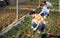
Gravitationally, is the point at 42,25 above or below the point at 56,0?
above

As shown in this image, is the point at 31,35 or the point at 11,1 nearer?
the point at 31,35

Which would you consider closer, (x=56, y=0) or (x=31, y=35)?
(x=31, y=35)

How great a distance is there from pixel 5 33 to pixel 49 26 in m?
1.67

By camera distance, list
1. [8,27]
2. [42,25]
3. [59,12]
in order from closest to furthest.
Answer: [42,25]
[8,27]
[59,12]

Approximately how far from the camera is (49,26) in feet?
24.1

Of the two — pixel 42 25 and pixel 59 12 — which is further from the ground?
pixel 42 25

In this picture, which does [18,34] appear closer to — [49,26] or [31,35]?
[31,35]

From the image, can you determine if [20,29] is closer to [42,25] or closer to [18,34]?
[18,34]

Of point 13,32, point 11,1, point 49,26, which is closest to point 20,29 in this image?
point 13,32

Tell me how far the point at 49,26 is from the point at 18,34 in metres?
1.38

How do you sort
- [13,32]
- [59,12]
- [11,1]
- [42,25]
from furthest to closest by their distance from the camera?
[11,1] < [59,12] < [13,32] < [42,25]

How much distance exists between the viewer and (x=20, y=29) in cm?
687

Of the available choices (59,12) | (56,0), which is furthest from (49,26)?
(56,0)

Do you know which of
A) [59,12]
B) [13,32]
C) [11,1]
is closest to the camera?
[13,32]
